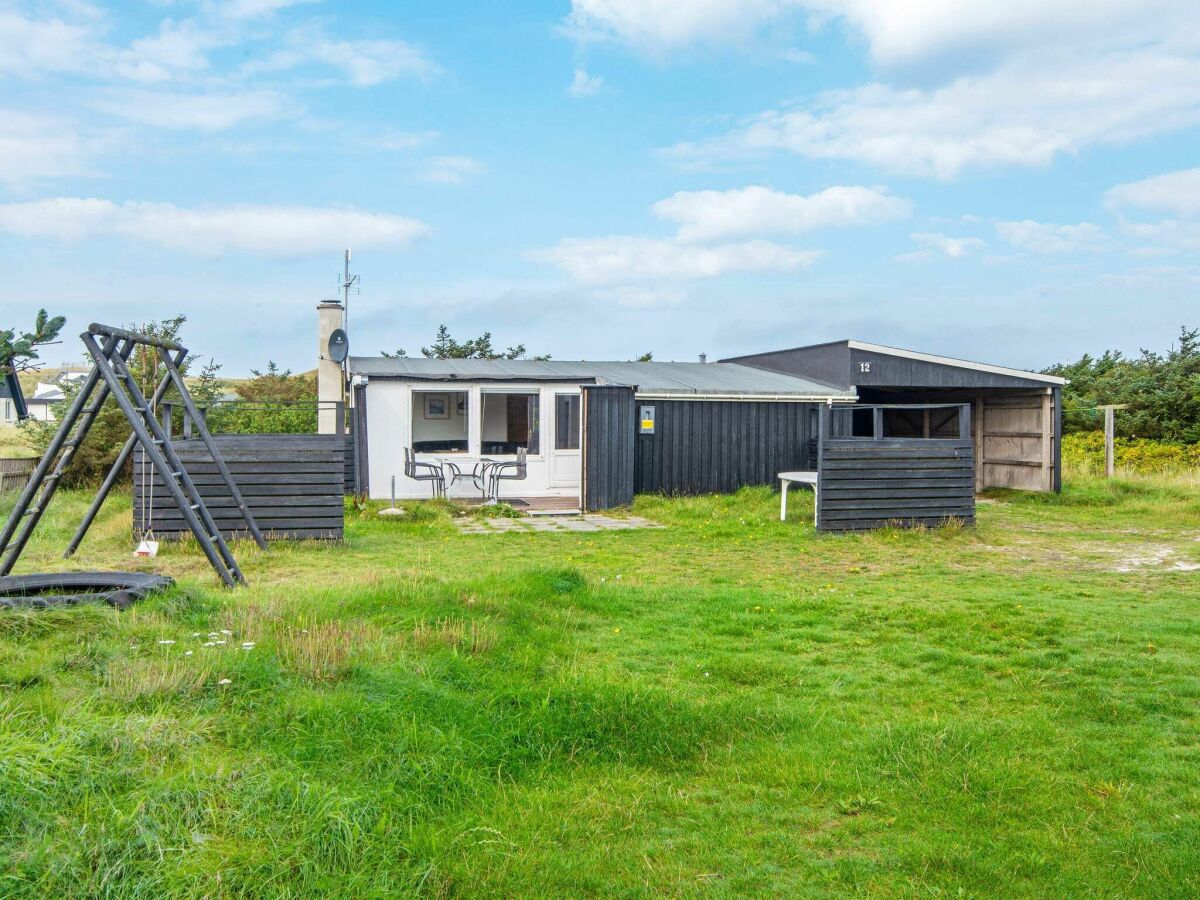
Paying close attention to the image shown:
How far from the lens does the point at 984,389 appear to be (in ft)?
66.5

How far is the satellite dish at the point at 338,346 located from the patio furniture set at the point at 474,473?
2244 mm

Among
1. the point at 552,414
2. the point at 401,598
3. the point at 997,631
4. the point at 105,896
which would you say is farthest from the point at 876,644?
the point at 552,414

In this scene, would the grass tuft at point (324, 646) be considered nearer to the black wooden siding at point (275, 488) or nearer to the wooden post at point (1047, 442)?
the black wooden siding at point (275, 488)

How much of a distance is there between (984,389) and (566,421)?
31.5ft

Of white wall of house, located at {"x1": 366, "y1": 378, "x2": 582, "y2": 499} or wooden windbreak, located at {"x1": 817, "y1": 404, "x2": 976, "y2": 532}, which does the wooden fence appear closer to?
white wall of house, located at {"x1": 366, "y1": 378, "x2": 582, "y2": 499}

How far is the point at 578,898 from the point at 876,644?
359cm

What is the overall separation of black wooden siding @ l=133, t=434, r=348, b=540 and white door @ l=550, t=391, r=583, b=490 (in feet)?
20.2

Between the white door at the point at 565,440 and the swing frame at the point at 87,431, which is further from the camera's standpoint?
A: the white door at the point at 565,440

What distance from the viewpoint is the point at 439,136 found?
14258 millimetres

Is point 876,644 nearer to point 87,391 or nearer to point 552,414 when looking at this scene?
point 87,391

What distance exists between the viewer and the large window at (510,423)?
16.4 metres

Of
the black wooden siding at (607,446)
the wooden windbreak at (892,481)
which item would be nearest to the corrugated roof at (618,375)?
the black wooden siding at (607,446)

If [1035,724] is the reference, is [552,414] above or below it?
above

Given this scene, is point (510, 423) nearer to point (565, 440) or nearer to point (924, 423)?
point (565, 440)
